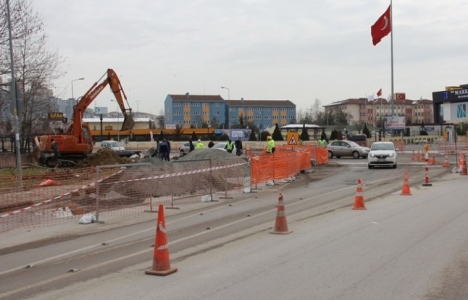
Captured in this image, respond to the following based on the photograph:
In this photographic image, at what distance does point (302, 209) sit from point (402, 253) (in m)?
5.66

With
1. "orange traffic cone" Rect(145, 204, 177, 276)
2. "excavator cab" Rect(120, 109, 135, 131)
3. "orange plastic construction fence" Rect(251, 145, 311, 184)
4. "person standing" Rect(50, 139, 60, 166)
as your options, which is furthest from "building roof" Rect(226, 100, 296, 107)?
"orange traffic cone" Rect(145, 204, 177, 276)

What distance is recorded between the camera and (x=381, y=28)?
43531 mm

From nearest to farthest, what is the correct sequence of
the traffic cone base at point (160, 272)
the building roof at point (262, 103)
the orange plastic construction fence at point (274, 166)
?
the traffic cone base at point (160, 272) → the orange plastic construction fence at point (274, 166) → the building roof at point (262, 103)

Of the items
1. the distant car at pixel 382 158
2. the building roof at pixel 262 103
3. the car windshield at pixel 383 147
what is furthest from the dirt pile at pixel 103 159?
the building roof at pixel 262 103

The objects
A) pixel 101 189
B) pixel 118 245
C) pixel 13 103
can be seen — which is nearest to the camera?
pixel 118 245

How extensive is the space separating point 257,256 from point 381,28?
39295 millimetres

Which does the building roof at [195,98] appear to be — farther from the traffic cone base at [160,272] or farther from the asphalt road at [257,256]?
the traffic cone base at [160,272]

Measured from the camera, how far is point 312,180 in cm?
2377

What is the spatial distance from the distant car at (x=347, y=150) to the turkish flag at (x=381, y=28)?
30.0 feet

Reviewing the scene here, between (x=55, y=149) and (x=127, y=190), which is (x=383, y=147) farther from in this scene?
(x=127, y=190)

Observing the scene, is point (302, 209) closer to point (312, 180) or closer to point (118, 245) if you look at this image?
point (118, 245)

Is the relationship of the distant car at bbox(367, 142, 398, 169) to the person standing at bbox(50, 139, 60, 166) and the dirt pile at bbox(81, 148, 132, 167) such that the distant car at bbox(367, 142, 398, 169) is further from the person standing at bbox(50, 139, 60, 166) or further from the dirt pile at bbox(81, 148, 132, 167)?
the person standing at bbox(50, 139, 60, 166)

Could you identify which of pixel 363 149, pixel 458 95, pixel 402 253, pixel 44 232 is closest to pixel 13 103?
pixel 44 232

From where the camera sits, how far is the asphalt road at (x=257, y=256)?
6301mm
